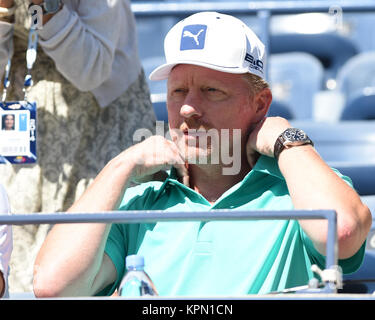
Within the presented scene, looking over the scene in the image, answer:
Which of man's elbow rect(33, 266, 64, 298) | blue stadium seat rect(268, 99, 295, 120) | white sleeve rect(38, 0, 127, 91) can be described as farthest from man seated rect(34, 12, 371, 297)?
blue stadium seat rect(268, 99, 295, 120)

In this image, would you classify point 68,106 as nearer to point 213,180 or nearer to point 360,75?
point 213,180

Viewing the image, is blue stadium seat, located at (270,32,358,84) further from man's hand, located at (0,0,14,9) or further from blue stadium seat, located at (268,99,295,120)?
man's hand, located at (0,0,14,9)

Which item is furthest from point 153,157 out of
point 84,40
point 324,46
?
point 324,46

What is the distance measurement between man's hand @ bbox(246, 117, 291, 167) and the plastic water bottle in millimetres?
640

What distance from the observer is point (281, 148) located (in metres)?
2.21

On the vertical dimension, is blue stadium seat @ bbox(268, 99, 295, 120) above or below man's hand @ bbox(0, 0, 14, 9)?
below

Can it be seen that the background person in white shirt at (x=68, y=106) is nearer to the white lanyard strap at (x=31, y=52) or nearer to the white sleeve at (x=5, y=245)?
the white lanyard strap at (x=31, y=52)

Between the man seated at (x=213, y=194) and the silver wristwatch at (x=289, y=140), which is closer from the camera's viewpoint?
the man seated at (x=213, y=194)

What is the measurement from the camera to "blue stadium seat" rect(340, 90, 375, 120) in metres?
5.05

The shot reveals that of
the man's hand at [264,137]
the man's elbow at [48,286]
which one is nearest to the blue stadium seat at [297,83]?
the man's hand at [264,137]

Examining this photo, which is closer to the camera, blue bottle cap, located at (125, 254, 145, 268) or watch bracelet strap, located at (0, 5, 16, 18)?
blue bottle cap, located at (125, 254, 145, 268)

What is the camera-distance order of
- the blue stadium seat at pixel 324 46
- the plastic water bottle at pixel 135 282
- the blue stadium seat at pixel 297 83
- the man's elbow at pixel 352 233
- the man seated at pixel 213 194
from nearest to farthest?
1. the plastic water bottle at pixel 135 282
2. the man's elbow at pixel 352 233
3. the man seated at pixel 213 194
4. the blue stadium seat at pixel 297 83
5. the blue stadium seat at pixel 324 46

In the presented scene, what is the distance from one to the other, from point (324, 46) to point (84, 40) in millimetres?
4293

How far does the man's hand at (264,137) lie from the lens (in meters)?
2.26
